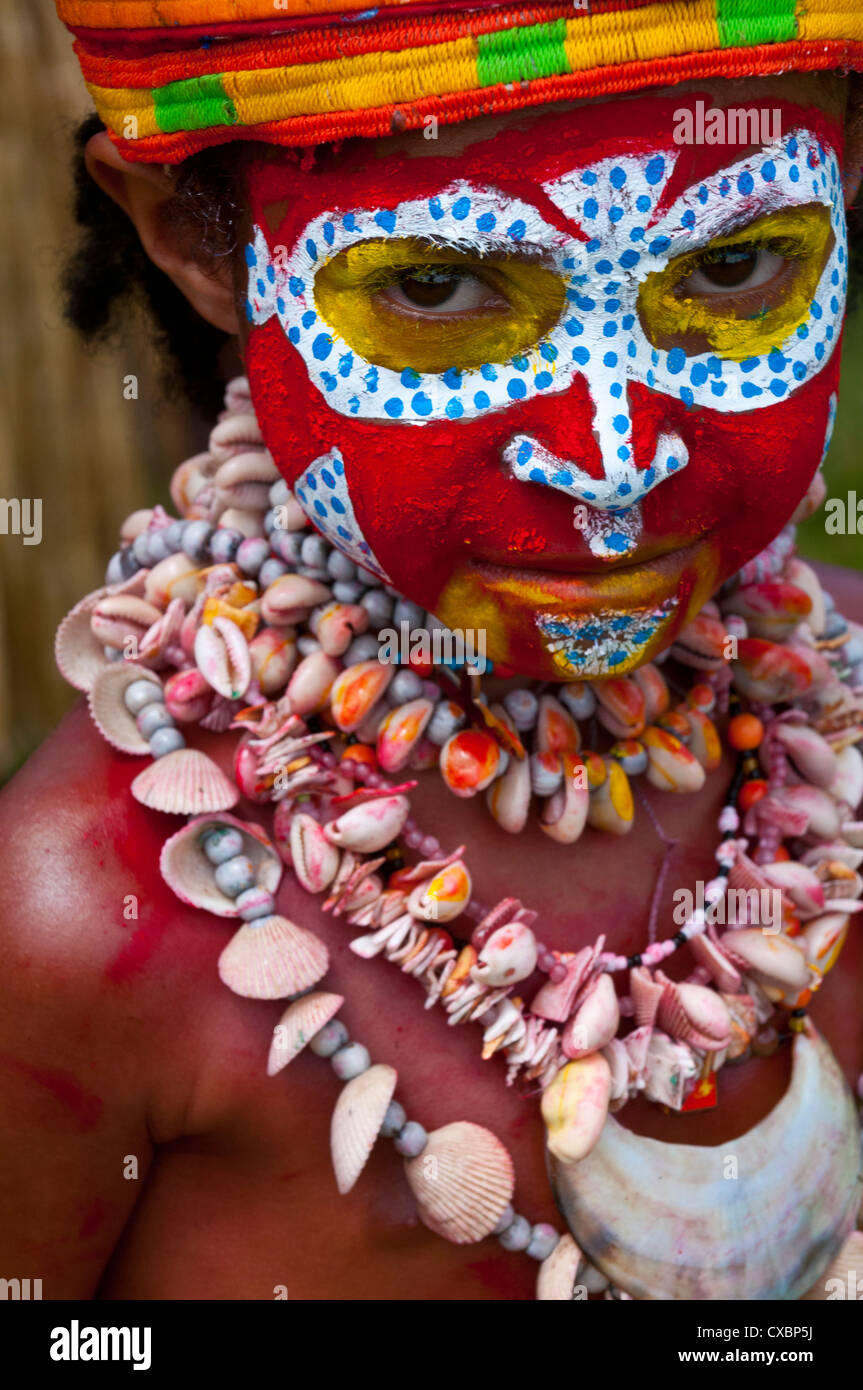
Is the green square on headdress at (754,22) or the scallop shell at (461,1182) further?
the scallop shell at (461,1182)

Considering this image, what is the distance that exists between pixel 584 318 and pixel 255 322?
1.12ft

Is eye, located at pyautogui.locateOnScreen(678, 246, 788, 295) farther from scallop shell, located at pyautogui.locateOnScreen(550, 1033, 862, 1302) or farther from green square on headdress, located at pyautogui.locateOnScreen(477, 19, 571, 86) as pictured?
scallop shell, located at pyautogui.locateOnScreen(550, 1033, 862, 1302)

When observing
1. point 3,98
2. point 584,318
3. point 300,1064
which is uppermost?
point 3,98

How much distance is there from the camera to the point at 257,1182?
1.64m

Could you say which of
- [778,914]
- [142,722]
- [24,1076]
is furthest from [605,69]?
[24,1076]

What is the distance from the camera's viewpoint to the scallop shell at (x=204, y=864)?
1567 millimetres

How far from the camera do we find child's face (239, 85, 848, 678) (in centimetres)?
130

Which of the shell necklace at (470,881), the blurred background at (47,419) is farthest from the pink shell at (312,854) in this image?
the blurred background at (47,419)

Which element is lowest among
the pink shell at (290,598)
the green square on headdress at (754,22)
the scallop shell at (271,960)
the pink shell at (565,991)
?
the pink shell at (565,991)

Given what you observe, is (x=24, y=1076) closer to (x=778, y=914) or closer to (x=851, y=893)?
(x=778, y=914)

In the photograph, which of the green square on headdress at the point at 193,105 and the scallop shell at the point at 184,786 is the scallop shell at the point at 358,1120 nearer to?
the scallop shell at the point at 184,786

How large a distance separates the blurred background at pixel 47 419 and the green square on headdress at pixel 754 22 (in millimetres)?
1570

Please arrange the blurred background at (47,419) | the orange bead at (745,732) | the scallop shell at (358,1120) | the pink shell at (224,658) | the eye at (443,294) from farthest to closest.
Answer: the blurred background at (47,419) → the orange bead at (745,732) → the pink shell at (224,658) → the scallop shell at (358,1120) → the eye at (443,294)

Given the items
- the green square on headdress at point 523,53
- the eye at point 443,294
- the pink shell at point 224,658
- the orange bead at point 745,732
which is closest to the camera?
the green square on headdress at point 523,53
